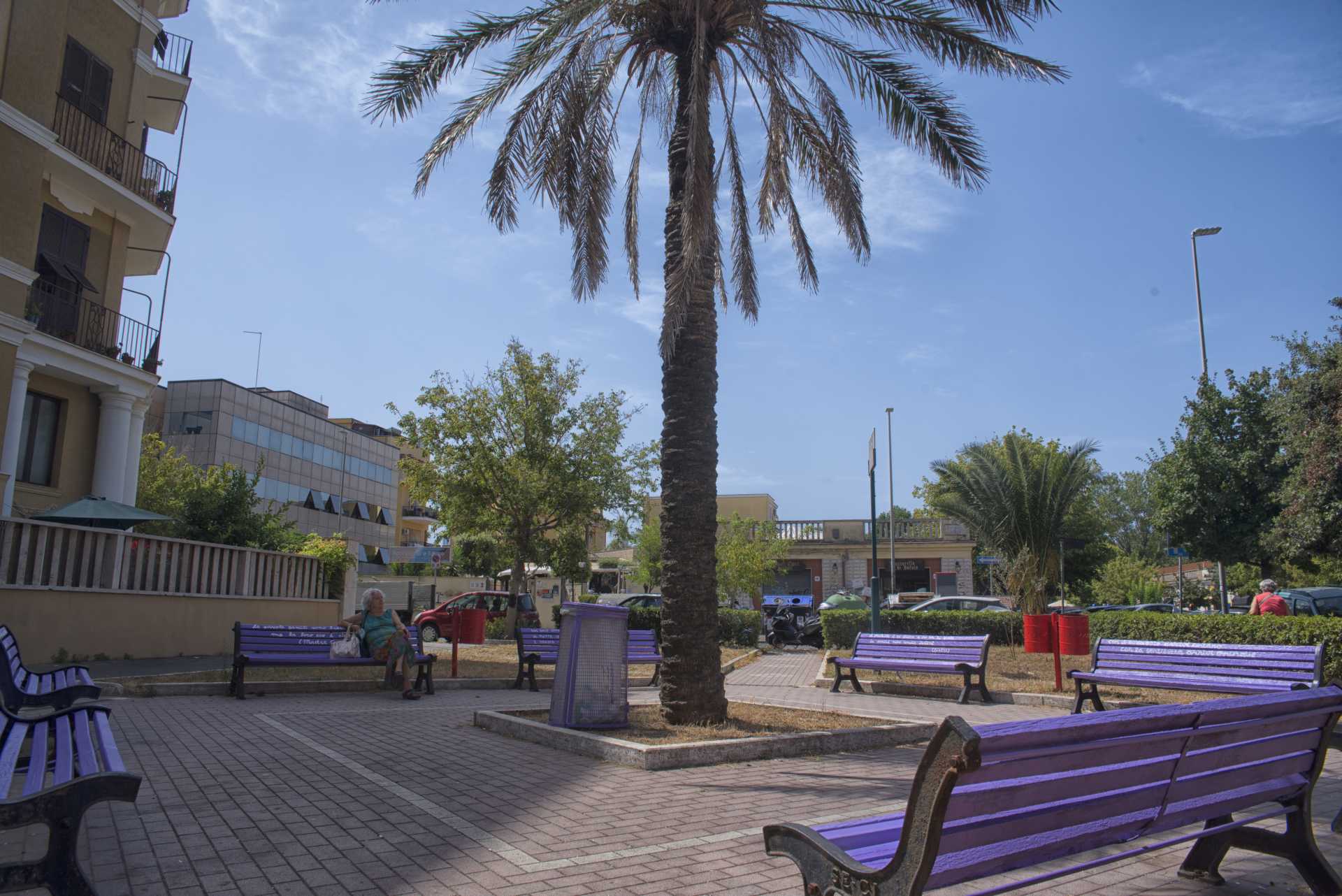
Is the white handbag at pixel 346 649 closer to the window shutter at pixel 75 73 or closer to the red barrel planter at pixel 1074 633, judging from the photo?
the red barrel planter at pixel 1074 633

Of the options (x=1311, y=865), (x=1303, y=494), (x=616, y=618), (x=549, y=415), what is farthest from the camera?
(x=549, y=415)

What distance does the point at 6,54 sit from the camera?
16672 millimetres

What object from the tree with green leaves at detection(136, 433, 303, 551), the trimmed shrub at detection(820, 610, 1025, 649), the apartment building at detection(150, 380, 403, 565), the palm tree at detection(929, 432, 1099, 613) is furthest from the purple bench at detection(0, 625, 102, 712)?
the apartment building at detection(150, 380, 403, 565)

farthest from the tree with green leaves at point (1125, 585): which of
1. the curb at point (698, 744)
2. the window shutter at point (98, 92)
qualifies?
the window shutter at point (98, 92)

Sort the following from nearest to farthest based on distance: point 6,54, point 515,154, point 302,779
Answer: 1. point 302,779
2. point 515,154
3. point 6,54

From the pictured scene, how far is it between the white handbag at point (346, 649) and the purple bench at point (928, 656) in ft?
22.6

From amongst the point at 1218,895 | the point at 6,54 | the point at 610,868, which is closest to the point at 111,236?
the point at 6,54

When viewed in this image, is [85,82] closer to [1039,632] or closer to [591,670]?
[591,670]

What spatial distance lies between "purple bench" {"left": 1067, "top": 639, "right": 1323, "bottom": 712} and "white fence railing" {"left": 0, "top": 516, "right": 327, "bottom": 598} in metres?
14.3

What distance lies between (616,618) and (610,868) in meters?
4.32

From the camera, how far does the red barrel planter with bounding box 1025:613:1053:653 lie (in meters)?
18.3

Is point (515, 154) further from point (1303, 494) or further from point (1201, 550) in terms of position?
point (1201, 550)

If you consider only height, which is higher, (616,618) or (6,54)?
(6,54)

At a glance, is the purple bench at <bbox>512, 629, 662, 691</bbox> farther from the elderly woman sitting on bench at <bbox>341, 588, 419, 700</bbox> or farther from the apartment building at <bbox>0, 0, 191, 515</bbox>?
the apartment building at <bbox>0, 0, 191, 515</bbox>
